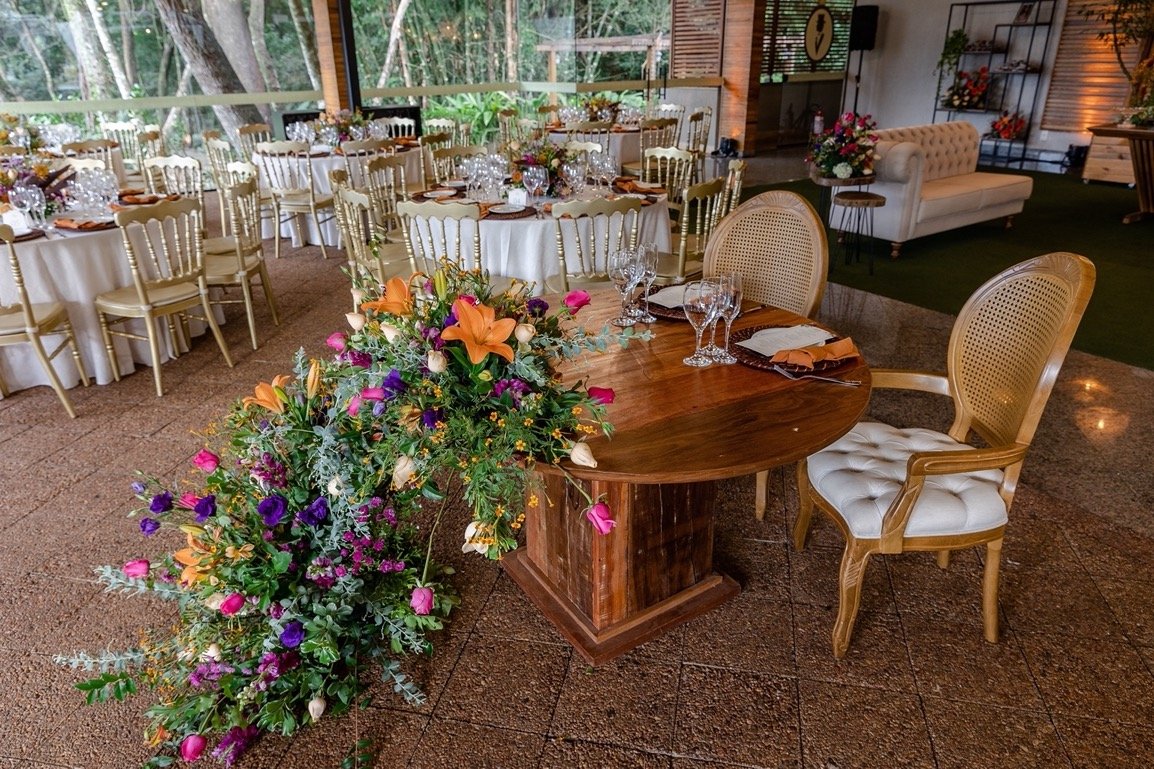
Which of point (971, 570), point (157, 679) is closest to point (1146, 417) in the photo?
point (971, 570)

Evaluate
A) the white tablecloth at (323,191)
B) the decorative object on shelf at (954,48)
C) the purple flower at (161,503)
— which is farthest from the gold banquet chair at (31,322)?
the decorative object on shelf at (954,48)

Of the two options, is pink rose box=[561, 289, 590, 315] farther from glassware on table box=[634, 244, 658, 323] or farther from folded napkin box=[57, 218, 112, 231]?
folded napkin box=[57, 218, 112, 231]

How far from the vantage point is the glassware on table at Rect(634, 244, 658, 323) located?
2.09 metres

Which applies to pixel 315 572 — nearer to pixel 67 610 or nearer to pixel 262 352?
pixel 67 610

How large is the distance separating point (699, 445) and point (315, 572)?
1.06 meters

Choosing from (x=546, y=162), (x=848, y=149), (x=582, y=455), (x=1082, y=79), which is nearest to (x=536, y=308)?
(x=582, y=455)

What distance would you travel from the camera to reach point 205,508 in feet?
5.64

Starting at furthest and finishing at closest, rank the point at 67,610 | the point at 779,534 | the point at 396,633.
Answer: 1. the point at 779,534
2. the point at 67,610
3. the point at 396,633

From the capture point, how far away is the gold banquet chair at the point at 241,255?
159 inches

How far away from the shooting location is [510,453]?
1.40 meters

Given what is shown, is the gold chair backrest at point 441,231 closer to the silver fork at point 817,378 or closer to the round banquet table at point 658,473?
the round banquet table at point 658,473

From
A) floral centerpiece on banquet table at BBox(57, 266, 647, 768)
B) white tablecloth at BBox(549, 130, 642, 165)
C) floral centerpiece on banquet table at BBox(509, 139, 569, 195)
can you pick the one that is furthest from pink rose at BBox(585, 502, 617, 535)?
Result: white tablecloth at BBox(549, 130, 642, 165)

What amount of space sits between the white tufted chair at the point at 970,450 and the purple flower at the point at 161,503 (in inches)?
66.4

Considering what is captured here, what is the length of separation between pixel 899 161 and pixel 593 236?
3504 millimetres
